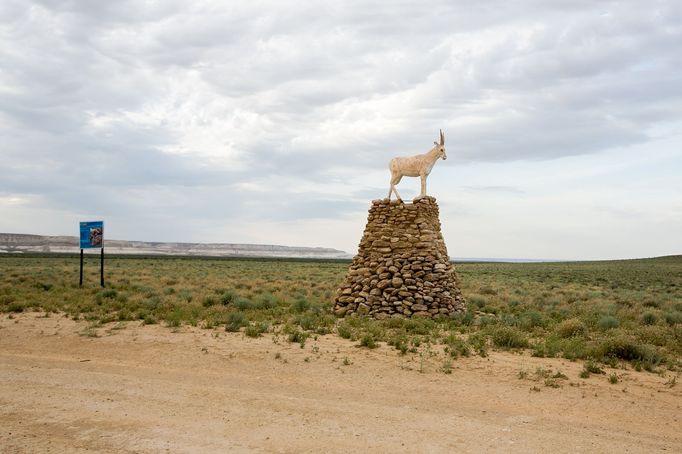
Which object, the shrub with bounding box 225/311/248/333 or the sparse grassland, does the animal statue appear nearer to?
the sparse grassland

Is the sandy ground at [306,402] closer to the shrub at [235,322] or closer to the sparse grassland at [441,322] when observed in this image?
the sparse grassland at [441,322]

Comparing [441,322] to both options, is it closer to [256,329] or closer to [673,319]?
[256,329]

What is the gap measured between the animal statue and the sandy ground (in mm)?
6272

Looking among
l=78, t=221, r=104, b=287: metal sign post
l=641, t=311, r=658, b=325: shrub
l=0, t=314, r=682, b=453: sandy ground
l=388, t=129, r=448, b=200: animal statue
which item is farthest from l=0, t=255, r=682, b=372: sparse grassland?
l=388, t=129, r=448, b=200: animal statue

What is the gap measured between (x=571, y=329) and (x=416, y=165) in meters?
6.27

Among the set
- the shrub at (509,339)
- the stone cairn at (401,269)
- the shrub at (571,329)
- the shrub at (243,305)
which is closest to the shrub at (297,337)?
the stone cairn at (401,269)

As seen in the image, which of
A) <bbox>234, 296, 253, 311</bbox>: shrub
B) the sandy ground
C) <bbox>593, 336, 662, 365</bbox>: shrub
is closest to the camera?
the sandy ground

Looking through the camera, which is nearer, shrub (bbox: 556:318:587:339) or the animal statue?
shrub (bbox: 556:318:587:339)

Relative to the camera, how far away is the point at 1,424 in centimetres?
630

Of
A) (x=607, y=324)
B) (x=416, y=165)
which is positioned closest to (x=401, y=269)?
(x=416, y=165)

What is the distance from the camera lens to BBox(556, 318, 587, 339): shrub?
1323 centimetres

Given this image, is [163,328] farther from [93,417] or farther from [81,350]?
[93,417]

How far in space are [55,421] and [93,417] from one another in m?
0.42

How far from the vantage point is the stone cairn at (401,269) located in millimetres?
15227
